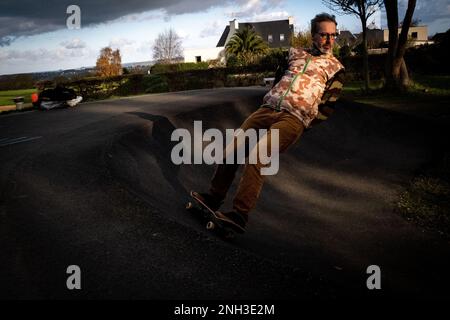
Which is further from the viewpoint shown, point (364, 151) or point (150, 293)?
point (364, 151)

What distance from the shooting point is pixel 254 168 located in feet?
12.5

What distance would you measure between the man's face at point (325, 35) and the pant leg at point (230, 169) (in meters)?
0.98

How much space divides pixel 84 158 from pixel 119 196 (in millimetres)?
1855

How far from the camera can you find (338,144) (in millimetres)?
10914

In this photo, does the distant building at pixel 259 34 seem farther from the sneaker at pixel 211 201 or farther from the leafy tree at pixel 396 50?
the sneaker at pixel 211 201

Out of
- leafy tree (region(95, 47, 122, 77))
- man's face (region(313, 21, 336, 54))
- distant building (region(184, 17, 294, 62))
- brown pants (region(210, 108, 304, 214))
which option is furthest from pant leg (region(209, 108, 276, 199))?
leafy tree (region(95, 47, 122, 77))

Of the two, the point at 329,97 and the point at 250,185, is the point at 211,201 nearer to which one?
the point at 250,185

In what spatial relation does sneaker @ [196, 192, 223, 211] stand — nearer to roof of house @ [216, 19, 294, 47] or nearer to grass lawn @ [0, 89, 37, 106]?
grass lawn @ [0, 89, 37, 106]

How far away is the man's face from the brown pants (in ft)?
3.08

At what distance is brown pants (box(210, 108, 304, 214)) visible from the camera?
3.82 metres

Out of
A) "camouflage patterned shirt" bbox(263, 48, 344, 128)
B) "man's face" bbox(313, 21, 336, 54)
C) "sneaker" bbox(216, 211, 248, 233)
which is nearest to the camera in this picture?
"sneaker" bbox(216, 211, 248, 233)

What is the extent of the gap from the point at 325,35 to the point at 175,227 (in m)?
2.78

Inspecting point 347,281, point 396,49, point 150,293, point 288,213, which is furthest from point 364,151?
point 396,49
